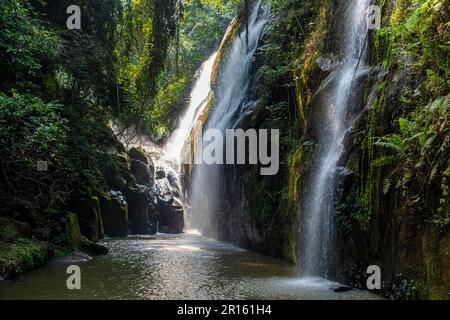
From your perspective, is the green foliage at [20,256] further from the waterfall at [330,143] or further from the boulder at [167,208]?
the boulder at [167,208]

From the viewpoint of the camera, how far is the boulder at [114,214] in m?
19.1

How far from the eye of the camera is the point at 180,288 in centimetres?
723

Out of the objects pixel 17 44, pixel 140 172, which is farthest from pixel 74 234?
pixel 140 172

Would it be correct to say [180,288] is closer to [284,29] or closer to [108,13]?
[284,29]

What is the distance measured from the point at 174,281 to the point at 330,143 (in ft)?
14.9

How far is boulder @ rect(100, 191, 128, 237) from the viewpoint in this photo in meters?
19.1

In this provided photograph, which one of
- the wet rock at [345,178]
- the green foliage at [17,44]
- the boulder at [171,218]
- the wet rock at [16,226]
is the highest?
the green foliage at [17,44]

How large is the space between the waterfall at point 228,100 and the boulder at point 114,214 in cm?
433

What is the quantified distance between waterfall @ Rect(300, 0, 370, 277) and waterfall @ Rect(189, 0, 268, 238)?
526 cm

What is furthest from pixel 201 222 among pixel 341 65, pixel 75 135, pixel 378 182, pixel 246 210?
pixel 378 182

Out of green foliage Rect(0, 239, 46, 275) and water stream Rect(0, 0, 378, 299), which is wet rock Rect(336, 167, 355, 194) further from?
green foliage Rect(0, 239, 46, 275)

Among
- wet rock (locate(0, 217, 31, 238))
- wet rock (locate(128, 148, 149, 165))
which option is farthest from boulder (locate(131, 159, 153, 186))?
wet rock (locate(0, 217, 31, 238))

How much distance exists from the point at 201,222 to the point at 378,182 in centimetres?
1826

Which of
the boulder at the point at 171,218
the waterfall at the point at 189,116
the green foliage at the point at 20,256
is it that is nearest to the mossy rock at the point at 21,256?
the green foliage at the point at 20,256
